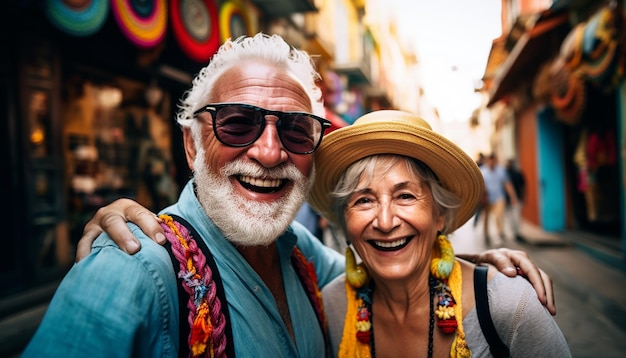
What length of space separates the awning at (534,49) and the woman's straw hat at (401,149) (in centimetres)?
734

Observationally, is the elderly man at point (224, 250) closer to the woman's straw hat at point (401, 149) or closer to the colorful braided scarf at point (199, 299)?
the colorful braided scarf at point (199, 299)

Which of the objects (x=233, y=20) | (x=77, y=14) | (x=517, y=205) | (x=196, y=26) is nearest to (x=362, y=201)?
(x=77, y=14)

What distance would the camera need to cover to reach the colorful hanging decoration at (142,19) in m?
4.49

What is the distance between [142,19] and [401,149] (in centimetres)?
444

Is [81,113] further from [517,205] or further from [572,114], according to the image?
[517,205]

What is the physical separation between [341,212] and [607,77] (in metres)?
5.42

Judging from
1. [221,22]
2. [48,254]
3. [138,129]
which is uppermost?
[221,22]

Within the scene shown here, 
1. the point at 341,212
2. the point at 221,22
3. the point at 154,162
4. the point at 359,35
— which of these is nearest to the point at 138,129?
the point at 154,162

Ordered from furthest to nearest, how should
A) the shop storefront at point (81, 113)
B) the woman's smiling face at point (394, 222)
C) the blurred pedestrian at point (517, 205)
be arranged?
the blurred pedestrian at point (517, 205)
the shop storefront at point (81, 113)
the woman's smiling face at point (394, 222)

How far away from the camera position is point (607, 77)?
539 cm

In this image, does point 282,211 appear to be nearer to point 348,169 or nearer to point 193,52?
point 348,169

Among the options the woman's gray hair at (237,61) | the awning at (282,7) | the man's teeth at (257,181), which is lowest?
the man's teeth at (257,181)

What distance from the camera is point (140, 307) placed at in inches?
41.5

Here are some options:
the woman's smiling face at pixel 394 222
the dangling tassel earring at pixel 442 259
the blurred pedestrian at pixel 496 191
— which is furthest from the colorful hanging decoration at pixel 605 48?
the woman's smiling face at pixel 394 222
